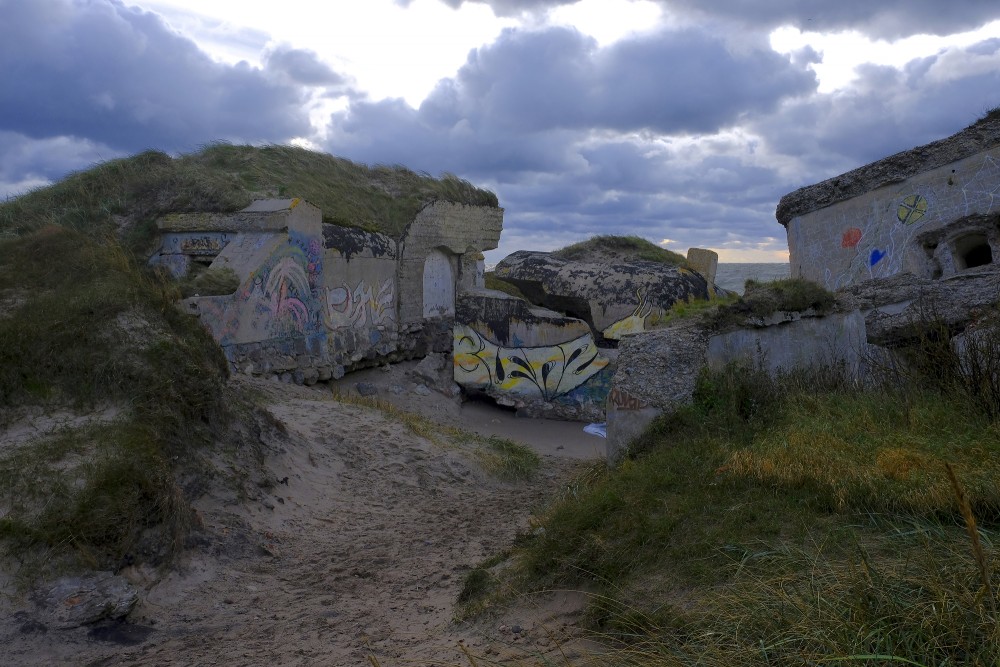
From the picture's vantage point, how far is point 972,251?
1338cm

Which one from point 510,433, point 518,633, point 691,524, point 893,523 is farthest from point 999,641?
point 510,433

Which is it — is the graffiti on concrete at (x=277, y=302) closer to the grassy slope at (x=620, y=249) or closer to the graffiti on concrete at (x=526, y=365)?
the graffiti on concrete at (x=526, y=365)

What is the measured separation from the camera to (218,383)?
26.9ft

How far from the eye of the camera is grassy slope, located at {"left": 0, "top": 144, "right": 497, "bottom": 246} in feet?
46.2

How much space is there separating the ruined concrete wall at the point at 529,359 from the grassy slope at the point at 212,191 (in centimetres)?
286

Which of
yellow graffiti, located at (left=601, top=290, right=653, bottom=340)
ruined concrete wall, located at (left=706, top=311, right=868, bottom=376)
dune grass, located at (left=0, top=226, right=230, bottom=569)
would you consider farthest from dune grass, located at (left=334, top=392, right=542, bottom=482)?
yellow graffiti, located at (left=601, top=290, right=653, bottom=340)

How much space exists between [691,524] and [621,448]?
8.80 ft

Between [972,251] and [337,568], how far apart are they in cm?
1175

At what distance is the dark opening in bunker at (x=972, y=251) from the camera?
13.0 meters

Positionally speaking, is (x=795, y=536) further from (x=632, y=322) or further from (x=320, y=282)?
(x=632, y=322)

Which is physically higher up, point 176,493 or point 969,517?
point 969,517

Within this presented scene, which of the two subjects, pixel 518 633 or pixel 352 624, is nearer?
pixel 518 633

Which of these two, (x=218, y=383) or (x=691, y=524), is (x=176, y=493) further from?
(x=691, y=524)

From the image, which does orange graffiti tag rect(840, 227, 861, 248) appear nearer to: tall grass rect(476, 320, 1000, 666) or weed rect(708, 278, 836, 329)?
weed rect(708, 278, 836, 329)
